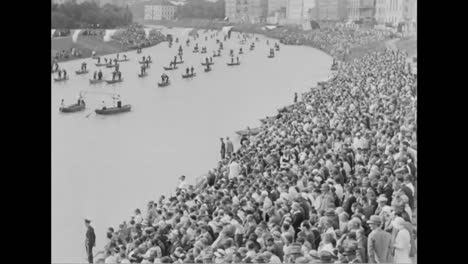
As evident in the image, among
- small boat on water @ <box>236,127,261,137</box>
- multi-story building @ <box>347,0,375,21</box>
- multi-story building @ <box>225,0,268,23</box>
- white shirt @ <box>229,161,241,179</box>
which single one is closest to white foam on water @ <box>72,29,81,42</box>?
multi-story building @ <box>225,0,268,23</box>

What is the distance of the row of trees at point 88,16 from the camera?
824 centimetres

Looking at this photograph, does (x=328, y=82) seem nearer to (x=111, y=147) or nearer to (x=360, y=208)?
(x=360, y=208)

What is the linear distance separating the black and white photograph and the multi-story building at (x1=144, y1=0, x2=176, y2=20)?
24 mm

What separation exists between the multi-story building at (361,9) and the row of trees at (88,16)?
7.72 ft

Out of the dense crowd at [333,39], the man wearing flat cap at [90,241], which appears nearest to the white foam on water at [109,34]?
the dense crowd at [333,39]

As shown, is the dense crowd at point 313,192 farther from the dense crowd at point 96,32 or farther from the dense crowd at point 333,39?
the dense crowd at point 96,32

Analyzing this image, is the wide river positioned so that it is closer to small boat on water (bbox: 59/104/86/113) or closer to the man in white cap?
small boat on water (bbox: 59/104/86/113)

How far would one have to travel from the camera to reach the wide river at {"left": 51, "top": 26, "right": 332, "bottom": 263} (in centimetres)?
822

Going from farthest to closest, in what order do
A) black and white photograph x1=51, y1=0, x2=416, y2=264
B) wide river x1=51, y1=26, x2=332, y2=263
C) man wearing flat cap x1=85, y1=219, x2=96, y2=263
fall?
wide river x1=51, y1=26, x2=332, y2=263, man wearing flat cap x1=85, y1=219, x2=96, y2=263, black and white photograph x1=51, y1=0, x2=416, y2=264

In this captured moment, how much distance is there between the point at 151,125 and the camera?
27.7 ft

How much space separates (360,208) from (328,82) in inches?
60.9

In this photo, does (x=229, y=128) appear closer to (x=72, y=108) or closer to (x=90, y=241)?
(x=72, y=108)

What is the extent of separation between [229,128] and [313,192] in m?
1.18
